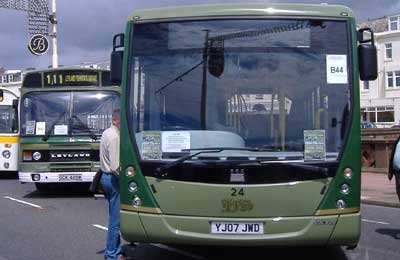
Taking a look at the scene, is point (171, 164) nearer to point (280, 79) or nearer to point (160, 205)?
point (160, 205)

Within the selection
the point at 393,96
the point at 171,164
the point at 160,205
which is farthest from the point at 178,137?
the point at 393,96

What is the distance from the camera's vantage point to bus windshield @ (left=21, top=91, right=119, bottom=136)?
14438 millimetres

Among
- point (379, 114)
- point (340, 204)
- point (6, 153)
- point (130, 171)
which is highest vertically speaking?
point (379, 114)

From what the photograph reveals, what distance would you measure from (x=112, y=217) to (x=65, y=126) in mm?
7313

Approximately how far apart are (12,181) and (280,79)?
1616cm

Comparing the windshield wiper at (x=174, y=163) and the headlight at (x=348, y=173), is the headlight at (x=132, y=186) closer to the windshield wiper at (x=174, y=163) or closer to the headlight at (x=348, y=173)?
the windshield wiper at (x=174, y=163)

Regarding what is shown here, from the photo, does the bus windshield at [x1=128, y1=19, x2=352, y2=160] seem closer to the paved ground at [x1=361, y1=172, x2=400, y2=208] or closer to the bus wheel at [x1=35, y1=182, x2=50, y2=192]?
the paved ground at [x1=361, y1=172, x2=400, y2=208]

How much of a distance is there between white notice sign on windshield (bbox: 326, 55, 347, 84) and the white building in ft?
180

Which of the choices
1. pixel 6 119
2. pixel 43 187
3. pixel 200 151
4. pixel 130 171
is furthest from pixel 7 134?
pixel 200 151

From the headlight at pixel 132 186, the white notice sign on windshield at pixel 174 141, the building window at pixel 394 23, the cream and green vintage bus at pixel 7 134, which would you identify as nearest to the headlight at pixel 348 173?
the white notice sign on windshield at pixel 174 141

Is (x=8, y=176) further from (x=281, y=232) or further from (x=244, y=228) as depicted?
(x=281, y=232)

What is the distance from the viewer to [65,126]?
14.5 metres

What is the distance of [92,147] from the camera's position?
1432 centimetres

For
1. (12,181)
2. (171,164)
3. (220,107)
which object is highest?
(220,107)
